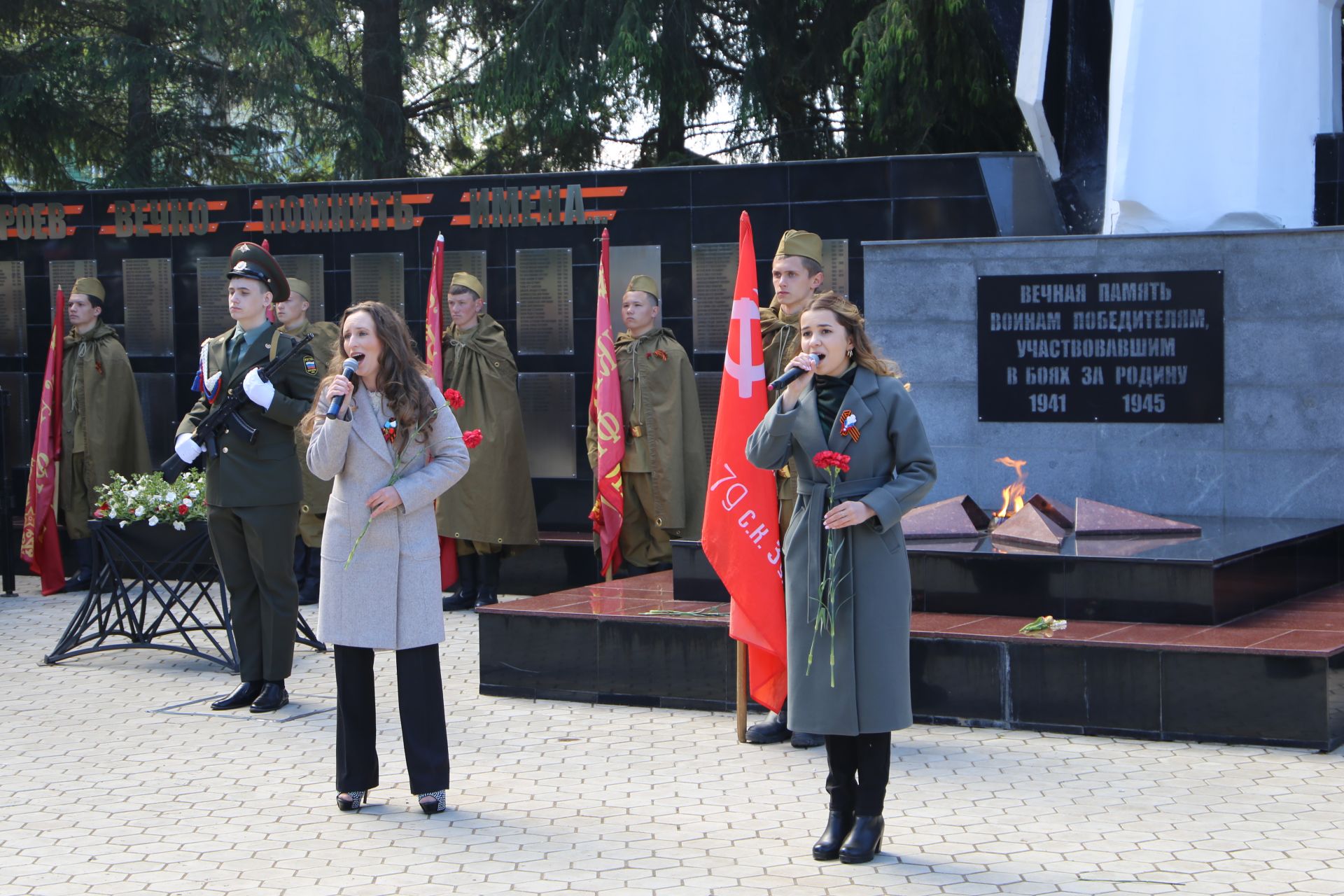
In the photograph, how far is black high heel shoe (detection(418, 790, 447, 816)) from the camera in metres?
5.80

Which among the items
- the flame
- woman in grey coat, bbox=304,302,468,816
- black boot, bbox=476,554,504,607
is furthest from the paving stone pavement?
black boot, bbox=476,554,504,607

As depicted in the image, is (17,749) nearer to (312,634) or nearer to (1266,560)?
(312,634)

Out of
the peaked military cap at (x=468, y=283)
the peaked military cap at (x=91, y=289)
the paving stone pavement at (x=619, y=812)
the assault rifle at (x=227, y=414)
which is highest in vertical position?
the peaked military cap at (x=91, y=289)

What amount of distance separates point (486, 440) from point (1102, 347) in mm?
3774

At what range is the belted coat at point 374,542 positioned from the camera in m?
5.77

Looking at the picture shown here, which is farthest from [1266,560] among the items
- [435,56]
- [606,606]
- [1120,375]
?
[435,56]

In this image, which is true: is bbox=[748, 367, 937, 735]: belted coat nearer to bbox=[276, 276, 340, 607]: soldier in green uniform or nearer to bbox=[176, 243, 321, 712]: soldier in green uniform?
bbox=[176, 243, 321, 712]: soldier in green uniform

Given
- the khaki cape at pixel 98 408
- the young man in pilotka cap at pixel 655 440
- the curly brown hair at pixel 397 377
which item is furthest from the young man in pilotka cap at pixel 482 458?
the curly brown hair at pixel 397 377

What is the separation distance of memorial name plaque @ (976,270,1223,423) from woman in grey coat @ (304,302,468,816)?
492 cm

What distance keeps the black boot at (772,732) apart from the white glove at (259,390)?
2.54m

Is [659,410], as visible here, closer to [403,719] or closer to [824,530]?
[403,719]

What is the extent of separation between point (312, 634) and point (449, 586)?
1847mm

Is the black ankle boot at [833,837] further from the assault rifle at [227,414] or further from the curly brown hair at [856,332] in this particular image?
the assault rifle at [227,414]

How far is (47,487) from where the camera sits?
11734 mm
